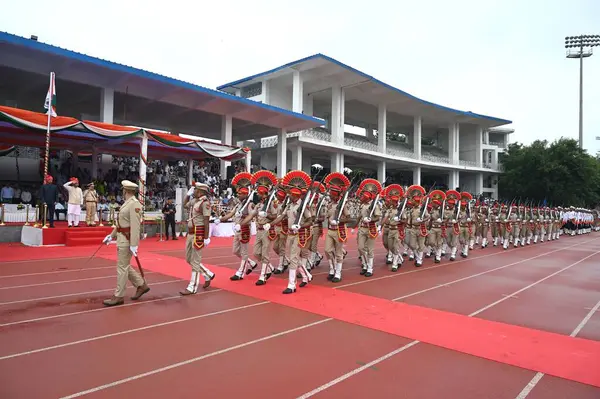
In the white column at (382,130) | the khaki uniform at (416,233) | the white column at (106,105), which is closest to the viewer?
the khaki uniform at (416,233)

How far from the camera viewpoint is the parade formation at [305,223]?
6.95 meters

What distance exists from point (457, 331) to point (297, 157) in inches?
999

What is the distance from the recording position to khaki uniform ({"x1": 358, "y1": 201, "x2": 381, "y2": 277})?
9.06 metres

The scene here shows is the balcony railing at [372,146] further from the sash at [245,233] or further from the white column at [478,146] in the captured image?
the sash at [245,233]

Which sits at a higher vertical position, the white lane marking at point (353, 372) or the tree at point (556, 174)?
the tree at point (556, 174)

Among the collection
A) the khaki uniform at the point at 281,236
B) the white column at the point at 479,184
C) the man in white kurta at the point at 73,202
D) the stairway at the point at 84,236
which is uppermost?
the white column at the point at 479,184

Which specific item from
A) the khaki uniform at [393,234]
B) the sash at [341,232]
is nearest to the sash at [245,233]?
the sash at [341,232]

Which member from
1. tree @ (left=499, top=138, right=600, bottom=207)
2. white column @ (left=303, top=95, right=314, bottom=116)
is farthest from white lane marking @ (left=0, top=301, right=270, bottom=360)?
tree @ (left=499, top=138, right=600, bottom=207)

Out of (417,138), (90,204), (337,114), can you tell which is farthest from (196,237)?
(417,138)

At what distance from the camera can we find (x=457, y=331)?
17.0ft

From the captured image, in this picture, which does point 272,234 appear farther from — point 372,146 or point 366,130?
point 366,130

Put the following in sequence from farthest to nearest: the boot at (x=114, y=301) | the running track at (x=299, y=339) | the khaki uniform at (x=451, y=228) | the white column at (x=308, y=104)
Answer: the white column at (x=308, y=104)
the khaki uniform at (x=451, y=228)
the boot at (x=114, y=301)
the running track at (x=299, y=339)

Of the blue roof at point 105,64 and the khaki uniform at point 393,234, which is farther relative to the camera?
the blue roof at point 105,64

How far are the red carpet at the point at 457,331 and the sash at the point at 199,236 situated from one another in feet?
3.49
